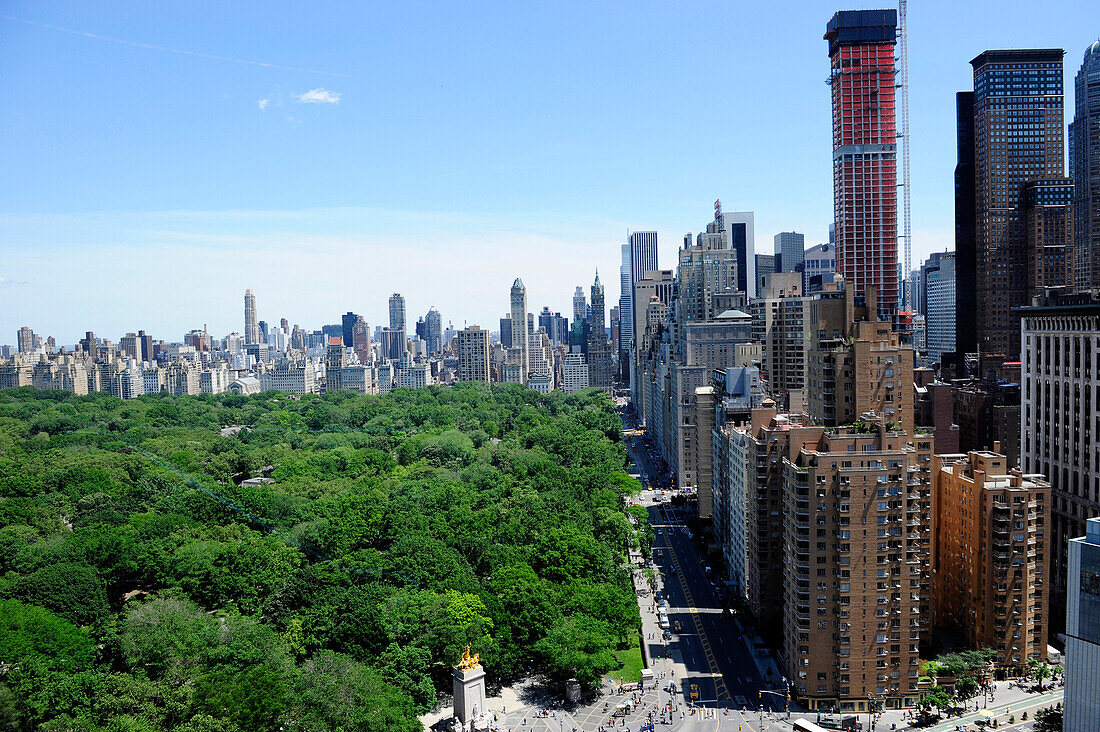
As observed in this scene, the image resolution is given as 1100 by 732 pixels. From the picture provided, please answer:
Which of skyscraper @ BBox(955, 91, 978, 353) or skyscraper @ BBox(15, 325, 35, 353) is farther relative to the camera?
skyscraper @ BBox(15, 325, 35, 353)

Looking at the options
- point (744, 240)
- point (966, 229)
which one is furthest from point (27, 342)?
point (966, 229)

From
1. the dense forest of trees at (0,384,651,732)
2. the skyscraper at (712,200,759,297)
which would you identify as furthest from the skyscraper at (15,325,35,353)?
the skyscraper at (712,200,759,297)

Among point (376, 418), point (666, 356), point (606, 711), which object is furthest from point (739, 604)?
point (376, 418)

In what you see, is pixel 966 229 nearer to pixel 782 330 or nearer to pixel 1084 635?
pixel 782 330

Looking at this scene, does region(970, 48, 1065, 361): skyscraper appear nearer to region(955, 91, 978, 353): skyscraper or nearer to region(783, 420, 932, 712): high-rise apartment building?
region(955, 91, 978, 353): skyscraper

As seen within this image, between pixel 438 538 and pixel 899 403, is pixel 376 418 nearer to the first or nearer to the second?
pixel 438 538

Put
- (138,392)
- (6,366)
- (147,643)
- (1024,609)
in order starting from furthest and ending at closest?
(138,392) < (6,366) < (1024,609) < (147,643)
